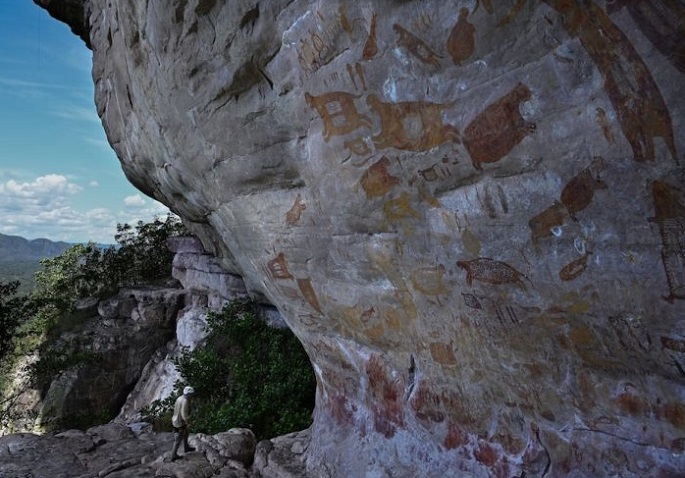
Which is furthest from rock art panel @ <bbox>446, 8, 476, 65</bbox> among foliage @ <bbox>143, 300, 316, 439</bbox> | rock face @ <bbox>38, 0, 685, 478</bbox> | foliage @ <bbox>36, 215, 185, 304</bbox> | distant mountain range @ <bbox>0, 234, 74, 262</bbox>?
distant mountain range @ <bbox>0, 234, 74, 262</bbox>

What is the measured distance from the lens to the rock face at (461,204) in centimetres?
276

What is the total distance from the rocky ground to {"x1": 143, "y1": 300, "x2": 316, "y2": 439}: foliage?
1049mm

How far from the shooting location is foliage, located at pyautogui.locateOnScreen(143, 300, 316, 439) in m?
8.38

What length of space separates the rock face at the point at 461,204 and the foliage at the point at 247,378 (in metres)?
2.74

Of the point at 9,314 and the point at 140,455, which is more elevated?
the point at 9,314

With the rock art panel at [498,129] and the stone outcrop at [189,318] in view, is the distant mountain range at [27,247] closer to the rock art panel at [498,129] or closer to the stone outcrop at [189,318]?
the stone outcrop at [189,318]

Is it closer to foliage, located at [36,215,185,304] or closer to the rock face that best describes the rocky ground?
the rock face

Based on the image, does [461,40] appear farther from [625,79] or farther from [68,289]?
[68,289]

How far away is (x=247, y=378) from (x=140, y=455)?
2.35 metres

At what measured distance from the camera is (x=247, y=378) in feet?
31.6

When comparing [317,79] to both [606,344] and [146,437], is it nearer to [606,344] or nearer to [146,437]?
[606,344]

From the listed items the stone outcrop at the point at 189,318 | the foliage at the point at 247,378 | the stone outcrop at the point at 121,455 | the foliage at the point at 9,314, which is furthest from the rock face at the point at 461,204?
the foliage at the point at 9,314

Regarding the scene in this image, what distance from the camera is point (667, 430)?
3.09 m

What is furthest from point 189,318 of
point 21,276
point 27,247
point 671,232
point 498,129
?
point 27,247
